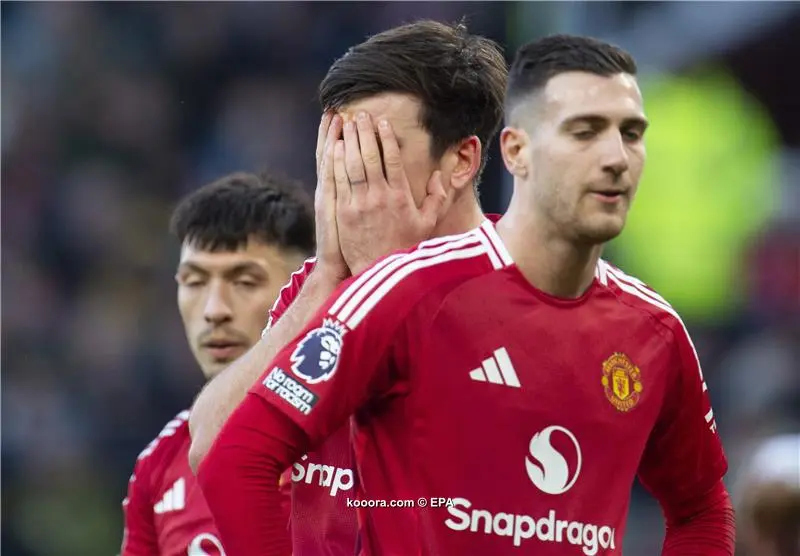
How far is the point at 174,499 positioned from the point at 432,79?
5.35 ft

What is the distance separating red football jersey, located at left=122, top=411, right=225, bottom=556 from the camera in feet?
13.9

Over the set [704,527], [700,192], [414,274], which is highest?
[700,192]

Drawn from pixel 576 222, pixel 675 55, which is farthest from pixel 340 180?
pixel 675 55

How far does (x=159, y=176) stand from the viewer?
28.6ft

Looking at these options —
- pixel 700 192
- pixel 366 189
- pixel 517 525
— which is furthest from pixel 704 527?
pixel 700 192

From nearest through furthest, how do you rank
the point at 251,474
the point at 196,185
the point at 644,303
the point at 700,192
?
1. the point at 251,474
2. the point at 644,303
3. the point at 700,192
4. the point at 196,185

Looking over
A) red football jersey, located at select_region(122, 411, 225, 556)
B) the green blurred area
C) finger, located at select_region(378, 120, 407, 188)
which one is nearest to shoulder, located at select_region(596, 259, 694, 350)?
finger, located at select_region(378, 120, 407, 188)

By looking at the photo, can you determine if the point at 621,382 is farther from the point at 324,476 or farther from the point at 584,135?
the point at 324,476

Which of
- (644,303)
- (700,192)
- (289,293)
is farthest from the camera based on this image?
(700,192)

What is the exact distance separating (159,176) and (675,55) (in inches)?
124

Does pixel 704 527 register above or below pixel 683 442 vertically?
below

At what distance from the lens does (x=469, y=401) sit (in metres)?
2.96

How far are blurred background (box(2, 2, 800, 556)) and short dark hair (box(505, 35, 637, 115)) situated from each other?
12.3 ft

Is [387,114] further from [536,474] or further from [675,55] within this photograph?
[675,55]
